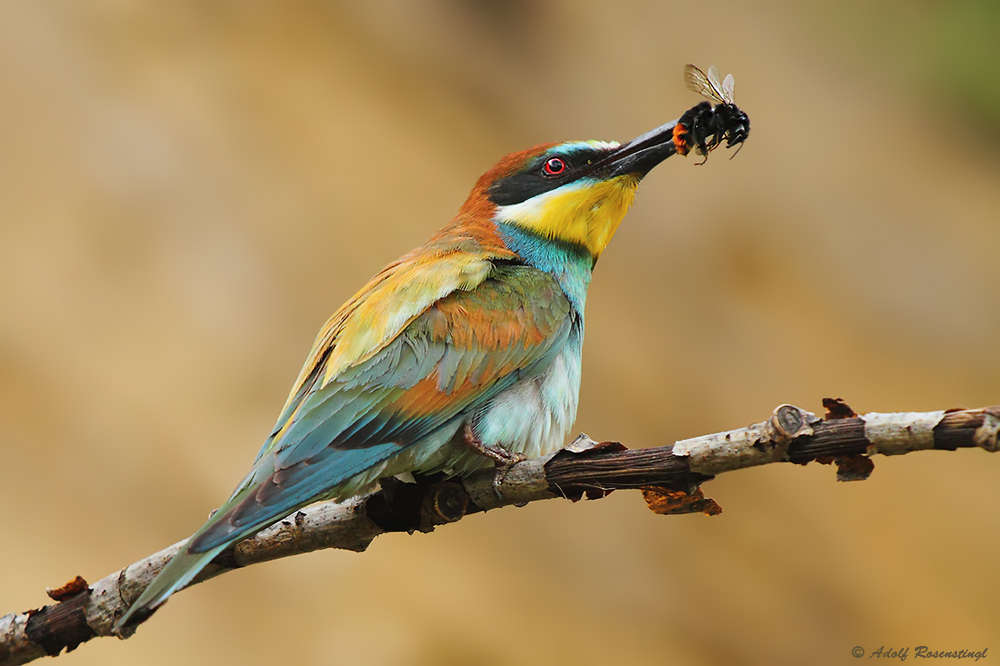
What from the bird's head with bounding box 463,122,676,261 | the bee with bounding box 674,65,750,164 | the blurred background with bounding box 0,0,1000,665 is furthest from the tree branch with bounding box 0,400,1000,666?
the blurred background with bounding box 0,0,1000,665

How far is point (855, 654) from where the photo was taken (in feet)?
14.7

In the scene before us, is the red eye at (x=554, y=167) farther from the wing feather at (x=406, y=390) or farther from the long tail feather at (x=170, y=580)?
the long tail feather at (x=170, y=580)

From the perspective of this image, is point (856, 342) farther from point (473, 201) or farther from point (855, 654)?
point (473, 201)

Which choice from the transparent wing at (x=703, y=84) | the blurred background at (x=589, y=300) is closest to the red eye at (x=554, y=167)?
the transparent wing at (x=703, y=84)

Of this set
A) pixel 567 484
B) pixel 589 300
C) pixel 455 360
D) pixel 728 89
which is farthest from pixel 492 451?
pixel 589 300

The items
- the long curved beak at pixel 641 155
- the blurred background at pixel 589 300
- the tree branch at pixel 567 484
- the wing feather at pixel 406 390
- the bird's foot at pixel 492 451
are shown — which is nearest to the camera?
the tree branch at pixel 567 484

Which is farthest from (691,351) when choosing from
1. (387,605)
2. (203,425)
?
(203,425)

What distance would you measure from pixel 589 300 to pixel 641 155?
232 cm

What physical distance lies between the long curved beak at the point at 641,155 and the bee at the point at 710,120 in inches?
5.1

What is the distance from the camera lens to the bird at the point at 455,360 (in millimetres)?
1825

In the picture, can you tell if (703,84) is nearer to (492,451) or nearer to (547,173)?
(547,173)

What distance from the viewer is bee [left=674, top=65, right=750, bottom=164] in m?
2.25

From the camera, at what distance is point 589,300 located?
4.83 metres

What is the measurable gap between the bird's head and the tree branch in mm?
772
